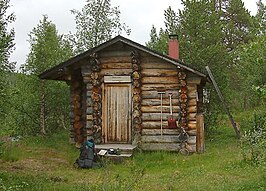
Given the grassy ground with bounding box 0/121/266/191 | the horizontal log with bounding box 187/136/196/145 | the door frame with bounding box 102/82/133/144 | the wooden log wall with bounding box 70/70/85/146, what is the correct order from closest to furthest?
the grassy ground with bounding box 0/121/266/191
the horizontal log with bounding box 187/136/196/145
the door frame with bounding box 102/82/133/144
the wooden log wall with bounding box 70/70/85/146

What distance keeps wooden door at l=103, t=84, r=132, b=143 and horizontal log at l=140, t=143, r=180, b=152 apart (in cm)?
79

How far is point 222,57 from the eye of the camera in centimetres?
2198

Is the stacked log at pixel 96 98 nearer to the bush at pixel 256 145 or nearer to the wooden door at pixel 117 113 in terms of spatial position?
the wooden door at pixel 117 113

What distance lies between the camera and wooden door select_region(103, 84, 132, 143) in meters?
17.0

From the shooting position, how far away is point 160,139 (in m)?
16.6

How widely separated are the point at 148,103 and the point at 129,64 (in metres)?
1.70

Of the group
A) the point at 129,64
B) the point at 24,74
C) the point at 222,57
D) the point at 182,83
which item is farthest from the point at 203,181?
the point at 24,74

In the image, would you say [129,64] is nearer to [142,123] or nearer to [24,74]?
[142,123]

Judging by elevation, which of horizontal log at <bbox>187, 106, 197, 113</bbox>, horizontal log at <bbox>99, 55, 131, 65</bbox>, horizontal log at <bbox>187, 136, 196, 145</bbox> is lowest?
horizontal log at <bbox>187, 136, 196, 145</bbox>

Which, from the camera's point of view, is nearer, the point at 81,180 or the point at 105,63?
the point at 81,180

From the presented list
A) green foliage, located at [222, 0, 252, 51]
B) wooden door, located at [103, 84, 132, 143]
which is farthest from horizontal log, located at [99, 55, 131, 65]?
green foliage, located at [222, 0, 252, 51]

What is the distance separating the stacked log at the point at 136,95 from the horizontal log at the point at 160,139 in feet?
1.05

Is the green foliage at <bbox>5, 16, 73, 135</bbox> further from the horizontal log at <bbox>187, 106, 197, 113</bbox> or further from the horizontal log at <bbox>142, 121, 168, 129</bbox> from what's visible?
the horizontal log at <bbox>187, 106, 197, 113</bbox>

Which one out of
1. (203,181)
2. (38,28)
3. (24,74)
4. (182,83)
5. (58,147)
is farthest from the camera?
(38,28)
